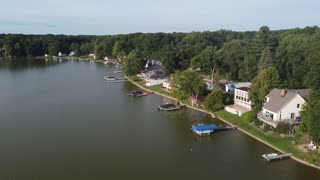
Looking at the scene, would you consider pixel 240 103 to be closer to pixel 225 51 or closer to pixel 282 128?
pixel 282 128

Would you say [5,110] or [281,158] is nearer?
[281,158]

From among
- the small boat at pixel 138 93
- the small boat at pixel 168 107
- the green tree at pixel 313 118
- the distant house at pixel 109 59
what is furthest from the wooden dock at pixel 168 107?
the distant house at pixel 109 59

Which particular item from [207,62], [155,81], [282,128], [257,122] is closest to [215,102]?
[257,122]

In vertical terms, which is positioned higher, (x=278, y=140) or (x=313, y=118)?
(x=313, y=118)

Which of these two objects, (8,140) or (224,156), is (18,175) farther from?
(224,156)

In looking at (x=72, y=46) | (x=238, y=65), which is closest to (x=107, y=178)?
(x=238, y=65)

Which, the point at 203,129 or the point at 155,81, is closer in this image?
the point at 203,129

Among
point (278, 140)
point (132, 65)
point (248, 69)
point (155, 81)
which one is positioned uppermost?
point (248, 69)
